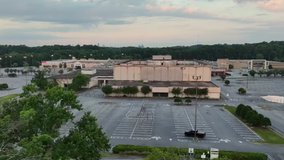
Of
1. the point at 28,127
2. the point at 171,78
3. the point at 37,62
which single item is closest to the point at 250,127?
the point at 28,127

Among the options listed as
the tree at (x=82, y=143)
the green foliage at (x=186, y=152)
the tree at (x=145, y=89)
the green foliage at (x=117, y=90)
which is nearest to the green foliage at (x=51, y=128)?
the tree at (x=82, y=143)

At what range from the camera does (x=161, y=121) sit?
92.5 ft

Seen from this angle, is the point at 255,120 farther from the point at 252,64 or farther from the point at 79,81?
the point at 252,64

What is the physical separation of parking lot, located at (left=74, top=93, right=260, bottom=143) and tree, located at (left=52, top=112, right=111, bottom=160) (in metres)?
9.37

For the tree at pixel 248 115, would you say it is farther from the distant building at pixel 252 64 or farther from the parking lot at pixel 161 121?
the distant building at pixel 252 64

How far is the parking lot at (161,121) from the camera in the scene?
23266mm

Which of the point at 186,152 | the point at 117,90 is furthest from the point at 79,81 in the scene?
the point at 186,152

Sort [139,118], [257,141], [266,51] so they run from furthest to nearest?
[266,51]
[139,118]
[257,141]

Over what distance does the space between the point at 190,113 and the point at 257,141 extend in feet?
34.7

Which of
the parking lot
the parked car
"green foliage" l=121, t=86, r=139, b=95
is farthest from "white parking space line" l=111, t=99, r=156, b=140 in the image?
"green foliage" l=121, t=86, r=139, b=95

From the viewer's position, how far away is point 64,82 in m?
52.4

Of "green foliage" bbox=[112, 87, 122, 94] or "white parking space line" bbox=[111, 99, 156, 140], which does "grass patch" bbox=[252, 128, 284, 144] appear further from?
"green foliage" bbox=[112, 87, 122, 94]

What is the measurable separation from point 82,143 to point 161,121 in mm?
16573

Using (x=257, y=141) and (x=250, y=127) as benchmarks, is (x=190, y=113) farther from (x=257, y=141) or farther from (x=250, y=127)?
(x=257, y=141)
